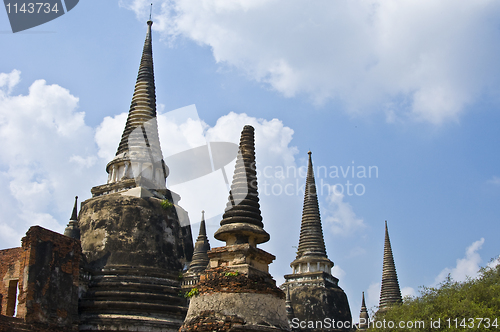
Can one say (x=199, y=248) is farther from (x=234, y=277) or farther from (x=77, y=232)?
(x=234, y=277)

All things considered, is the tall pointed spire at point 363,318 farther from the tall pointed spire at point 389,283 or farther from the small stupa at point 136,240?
the small stupa at point 136,240

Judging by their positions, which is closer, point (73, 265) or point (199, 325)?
point (199, 325)

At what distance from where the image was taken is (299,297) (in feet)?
110

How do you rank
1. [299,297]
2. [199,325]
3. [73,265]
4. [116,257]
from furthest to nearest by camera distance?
[299,297] → [116,257] → [73,265] → [199,325]

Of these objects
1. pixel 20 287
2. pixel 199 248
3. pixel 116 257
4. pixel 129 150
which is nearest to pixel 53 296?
pixel 20 287

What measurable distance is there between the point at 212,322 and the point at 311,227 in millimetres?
24206

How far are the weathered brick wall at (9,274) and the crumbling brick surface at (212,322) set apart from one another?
12.2m

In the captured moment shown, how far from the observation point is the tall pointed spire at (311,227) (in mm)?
36000

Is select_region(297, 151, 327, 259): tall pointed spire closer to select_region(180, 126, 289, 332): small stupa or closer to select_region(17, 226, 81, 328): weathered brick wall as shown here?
select_region(17, 226, 81, 328): weathered brick wall

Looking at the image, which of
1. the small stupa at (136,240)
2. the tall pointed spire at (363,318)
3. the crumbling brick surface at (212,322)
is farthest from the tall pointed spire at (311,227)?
the crumbling brick surface at (212,322)

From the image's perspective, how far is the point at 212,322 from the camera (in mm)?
13422

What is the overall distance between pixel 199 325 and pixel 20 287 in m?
11.3

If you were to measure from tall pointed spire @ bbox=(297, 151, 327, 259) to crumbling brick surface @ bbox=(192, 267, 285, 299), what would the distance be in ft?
71.8

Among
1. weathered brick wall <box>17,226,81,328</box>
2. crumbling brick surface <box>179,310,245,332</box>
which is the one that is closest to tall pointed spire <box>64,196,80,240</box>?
weathered brick wall <box>17,226,81,328</box>
